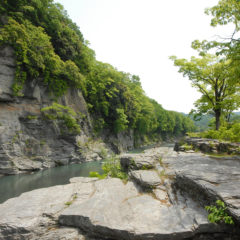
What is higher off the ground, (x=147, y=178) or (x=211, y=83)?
(x=211, y=83)

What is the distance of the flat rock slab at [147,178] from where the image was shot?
4570mm

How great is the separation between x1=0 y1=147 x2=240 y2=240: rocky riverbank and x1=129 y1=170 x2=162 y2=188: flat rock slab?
1.2 inches

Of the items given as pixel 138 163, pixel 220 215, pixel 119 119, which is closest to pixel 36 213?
pixel 138 163

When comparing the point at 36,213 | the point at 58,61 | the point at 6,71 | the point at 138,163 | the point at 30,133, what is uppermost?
the point at 58,61

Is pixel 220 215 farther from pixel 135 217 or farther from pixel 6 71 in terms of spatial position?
pixel 6 71

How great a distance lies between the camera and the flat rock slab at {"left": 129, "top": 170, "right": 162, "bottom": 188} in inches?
180

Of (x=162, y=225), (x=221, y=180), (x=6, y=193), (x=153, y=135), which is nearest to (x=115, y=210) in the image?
(x=162, y=225)

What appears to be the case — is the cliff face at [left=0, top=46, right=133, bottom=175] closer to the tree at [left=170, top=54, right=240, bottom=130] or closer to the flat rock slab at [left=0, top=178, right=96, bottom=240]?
the flat rock slab at [left=0, top=178, right=96, bottom=240]

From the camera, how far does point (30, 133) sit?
62.0 ft

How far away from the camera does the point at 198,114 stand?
15.8 metres

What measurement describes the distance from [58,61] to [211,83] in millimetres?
20351

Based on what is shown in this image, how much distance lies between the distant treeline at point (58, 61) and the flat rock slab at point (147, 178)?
18543 millimetres

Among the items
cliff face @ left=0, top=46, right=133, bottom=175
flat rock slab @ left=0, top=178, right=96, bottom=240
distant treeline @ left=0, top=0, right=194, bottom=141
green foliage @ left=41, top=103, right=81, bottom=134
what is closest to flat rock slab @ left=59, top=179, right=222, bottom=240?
flat rock slab @ left=0, top=178, right=96, bottom=240


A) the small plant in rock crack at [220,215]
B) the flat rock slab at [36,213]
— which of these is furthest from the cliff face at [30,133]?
the small plant in rock crack at [220,215]
